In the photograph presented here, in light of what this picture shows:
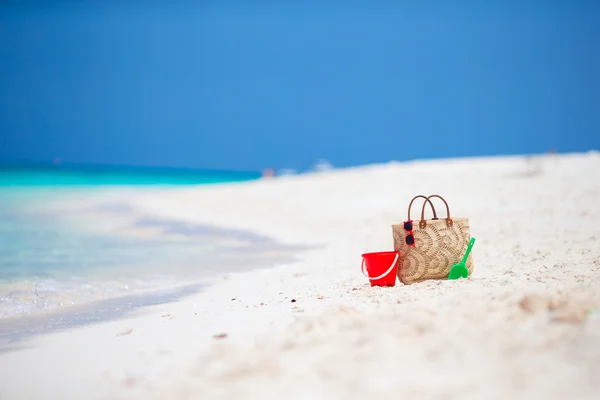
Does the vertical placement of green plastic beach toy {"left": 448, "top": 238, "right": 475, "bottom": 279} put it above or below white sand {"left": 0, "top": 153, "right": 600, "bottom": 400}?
above

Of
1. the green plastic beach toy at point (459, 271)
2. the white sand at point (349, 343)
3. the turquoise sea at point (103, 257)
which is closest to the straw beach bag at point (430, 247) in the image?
the green plastic beach toy at point (459, 271)

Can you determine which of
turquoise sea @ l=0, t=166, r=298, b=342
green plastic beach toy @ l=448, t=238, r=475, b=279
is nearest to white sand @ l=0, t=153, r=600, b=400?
green plastic beach toy @ l=448, t=238, r=475, b=279

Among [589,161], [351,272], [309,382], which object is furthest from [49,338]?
[589,161]

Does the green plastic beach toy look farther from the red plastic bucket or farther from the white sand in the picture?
the red plastic bucket

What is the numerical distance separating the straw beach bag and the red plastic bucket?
0.32 feet

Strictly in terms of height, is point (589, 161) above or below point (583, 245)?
above

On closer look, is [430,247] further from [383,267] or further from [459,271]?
[383,267]

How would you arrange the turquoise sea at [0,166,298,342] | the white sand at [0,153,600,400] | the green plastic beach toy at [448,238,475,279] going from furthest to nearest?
the turquoise sea at [0,166,298,342], the green plastic beach toy at [448,238,475,279], the white sand at [0,153,600,400]

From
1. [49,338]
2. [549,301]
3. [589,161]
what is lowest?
[49,338]

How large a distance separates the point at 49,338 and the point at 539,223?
7.15 metres

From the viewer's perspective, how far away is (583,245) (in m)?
6.60

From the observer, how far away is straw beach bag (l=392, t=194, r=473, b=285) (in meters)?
4.86

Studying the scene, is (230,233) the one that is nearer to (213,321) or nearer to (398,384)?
(213,321)

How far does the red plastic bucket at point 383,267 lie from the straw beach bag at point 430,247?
99 millimetres
